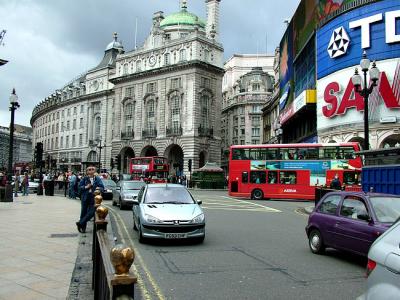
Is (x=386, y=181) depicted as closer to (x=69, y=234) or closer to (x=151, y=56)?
(x=69, y=234)

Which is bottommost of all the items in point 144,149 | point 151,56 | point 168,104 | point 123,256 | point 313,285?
point 313,285

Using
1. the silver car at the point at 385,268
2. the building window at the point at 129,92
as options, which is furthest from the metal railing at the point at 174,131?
the silver car at the point at 385,268

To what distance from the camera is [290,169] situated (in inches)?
1222

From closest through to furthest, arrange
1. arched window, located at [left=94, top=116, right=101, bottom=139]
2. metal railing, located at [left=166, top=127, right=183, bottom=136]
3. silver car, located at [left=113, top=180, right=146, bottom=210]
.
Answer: silver car, located at [left=113, top=180, right=146, bottom=210] < metal railing, located at [left=166, top=127, right=183, bottom=136] < arched window, located at [left=94, top=116, right=101, bottom=139]

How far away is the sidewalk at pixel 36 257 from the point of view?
20.8 feet

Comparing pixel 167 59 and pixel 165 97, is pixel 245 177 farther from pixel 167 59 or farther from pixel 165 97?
pixel 167 59

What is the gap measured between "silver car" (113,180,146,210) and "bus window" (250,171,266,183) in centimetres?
1144

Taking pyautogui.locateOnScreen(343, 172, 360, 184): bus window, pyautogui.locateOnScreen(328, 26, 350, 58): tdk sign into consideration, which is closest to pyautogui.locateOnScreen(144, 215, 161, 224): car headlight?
pyautogui.locateOnScreen(343, 172, 360, 184): bus window

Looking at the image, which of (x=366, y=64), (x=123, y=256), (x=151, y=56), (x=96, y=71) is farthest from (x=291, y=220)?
(x=96, y=71)

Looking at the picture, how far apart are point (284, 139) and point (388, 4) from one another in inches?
1250

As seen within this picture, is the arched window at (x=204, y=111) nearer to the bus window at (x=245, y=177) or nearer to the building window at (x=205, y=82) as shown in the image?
the building window at (x=205, y=82)

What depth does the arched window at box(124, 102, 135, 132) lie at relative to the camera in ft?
256

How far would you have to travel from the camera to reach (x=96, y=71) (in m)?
91.7

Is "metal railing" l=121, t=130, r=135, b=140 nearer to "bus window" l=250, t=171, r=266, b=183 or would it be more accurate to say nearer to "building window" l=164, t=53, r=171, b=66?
"building window" l=164, t=53, r=171, b=66
